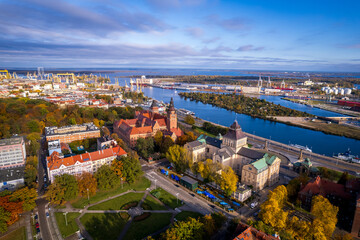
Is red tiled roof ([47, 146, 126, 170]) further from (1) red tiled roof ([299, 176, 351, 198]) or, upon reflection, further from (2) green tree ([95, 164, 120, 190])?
(1) red tiled roof ([299, 176, 351, 198])

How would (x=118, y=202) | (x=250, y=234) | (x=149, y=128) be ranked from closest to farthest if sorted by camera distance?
(x=250, y=234) → (x=118, y=202) → (x=149, y=128)

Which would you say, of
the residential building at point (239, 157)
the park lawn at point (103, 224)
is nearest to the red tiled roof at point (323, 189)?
the residential building at point (239, 157)

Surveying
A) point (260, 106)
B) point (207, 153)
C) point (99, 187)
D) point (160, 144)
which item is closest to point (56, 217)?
point (99, 187)

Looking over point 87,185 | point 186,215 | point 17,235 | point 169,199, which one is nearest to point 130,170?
point 87,185

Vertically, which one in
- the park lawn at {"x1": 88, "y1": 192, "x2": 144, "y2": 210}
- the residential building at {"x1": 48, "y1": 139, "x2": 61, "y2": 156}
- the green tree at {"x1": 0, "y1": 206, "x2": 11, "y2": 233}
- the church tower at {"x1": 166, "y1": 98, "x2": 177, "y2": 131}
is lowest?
the park lawn at {"x1": 88, "y1": 192, "x2": 144, "y2": 210}

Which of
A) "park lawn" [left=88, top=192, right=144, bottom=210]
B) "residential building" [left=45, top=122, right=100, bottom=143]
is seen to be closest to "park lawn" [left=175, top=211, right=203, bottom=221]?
"park lawn" [left=88, top=192, right=144, bottom=210]

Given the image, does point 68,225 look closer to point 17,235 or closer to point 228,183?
point 17,235

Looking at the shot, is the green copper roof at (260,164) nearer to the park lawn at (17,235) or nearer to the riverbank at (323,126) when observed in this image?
the park lawn at (17,235)
